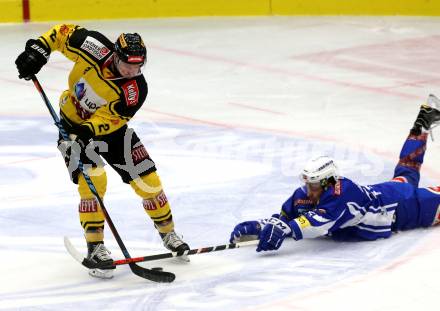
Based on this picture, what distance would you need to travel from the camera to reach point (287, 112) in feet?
27.8

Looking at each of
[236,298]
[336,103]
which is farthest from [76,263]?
[336,103]

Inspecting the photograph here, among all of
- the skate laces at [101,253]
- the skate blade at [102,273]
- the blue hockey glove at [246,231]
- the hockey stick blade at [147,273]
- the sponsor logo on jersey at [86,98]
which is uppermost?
the sponsor logo on jersey at [86,98]

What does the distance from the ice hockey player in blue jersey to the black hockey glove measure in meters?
1.24

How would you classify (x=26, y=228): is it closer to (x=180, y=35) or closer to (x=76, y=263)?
(x=76, y=263)

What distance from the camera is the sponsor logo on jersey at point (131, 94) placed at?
532 centimetres

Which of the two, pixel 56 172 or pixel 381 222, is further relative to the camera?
pixel 56 172

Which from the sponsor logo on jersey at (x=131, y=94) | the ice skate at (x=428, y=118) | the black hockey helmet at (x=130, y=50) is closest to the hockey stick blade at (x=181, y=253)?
the sponsor logo on jersey at (x=131, y=94)

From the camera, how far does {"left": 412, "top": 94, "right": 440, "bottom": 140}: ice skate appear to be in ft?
21.8

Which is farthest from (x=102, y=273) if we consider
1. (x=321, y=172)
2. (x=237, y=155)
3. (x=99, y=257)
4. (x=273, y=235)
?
(x=237, y=155)

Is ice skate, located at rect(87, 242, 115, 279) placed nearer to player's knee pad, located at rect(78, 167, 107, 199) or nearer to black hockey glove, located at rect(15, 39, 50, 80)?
player's knee pad, located at rect(78, 167, 107, 199)

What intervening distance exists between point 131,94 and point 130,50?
224 mm

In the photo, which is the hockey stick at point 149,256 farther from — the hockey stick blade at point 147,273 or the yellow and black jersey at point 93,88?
the yellow and black jersey at point 93,88

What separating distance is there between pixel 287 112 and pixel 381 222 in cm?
280

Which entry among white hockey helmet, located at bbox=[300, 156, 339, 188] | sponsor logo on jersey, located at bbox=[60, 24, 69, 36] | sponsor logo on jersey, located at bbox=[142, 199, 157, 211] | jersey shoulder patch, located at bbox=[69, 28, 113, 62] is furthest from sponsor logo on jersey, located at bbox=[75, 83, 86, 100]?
white hockey helmet, located at bbox=[300, 156, 339, 188]
